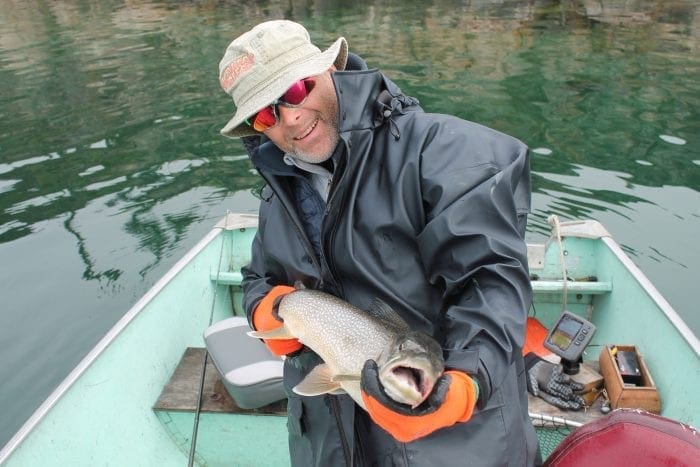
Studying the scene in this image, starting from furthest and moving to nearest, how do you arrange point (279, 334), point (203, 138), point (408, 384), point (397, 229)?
point (203, 138) < point (279, 334) < point (397, 229) < point (408, 384)

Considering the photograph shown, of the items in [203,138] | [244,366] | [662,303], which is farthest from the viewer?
[203,138]

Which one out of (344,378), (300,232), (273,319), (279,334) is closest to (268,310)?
(273,319)

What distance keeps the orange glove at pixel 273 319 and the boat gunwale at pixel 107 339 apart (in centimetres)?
141

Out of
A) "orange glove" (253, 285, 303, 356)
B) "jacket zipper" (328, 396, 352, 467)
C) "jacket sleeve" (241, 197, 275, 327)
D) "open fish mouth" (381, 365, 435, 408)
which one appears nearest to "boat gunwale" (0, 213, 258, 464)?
"jacket sleeve" (241, 197, 275, 327)

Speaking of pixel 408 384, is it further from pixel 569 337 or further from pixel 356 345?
pixel 569 337

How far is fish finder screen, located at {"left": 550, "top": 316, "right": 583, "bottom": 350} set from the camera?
4270 millimetres

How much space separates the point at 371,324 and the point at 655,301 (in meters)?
2.98

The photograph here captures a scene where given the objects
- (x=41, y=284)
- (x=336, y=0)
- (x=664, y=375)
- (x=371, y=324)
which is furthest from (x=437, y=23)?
(x=371, y=324)

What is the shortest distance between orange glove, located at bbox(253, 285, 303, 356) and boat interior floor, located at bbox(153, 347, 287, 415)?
45.4 inches

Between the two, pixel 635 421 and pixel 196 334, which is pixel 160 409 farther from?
pixel 635 421

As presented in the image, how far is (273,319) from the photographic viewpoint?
3.11 metres

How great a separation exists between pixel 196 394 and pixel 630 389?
2.98 metres

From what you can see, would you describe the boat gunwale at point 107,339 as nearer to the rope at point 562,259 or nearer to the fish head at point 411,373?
the fish head at point 411,373

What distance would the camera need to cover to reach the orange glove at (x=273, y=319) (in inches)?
121
